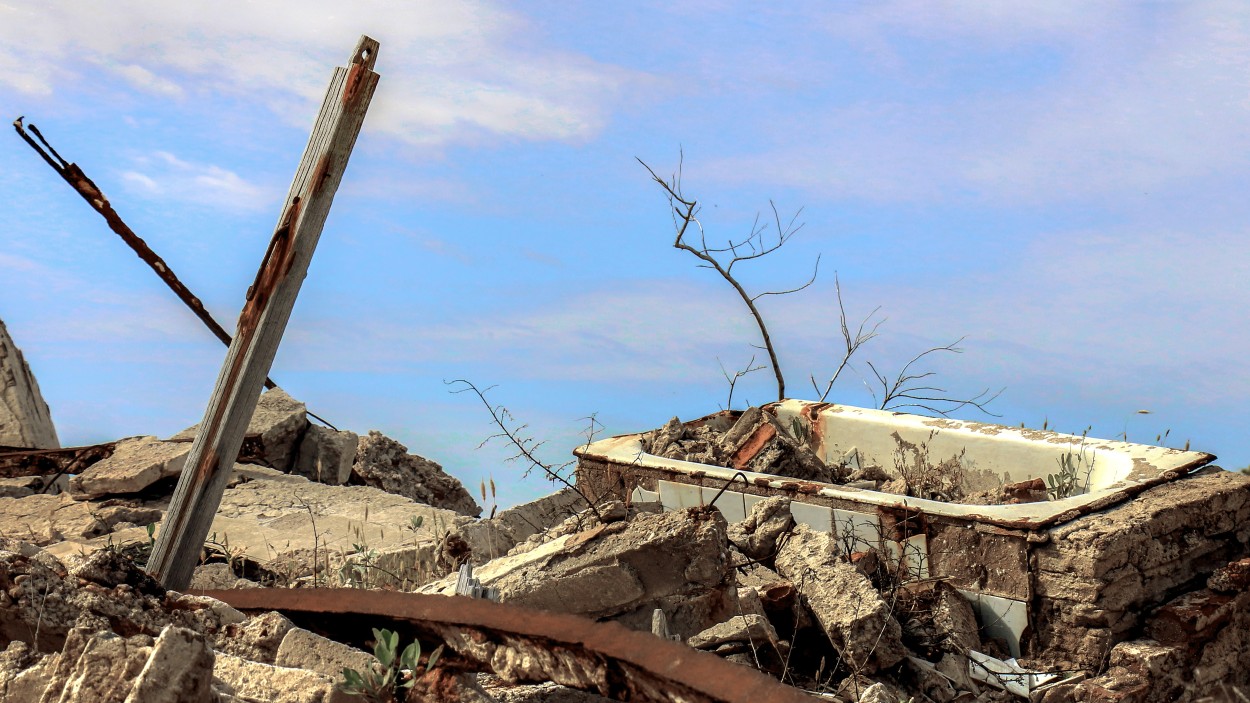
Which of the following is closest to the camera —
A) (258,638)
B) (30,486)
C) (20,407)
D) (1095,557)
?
(258,638)

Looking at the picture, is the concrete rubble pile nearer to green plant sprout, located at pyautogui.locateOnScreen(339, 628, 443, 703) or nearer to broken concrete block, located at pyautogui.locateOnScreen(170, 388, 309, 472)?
green plant sprout, located at pyautogui.locateOnScreen(339, 628, 443, 703)

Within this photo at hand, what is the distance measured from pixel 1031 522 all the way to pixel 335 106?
3487 millimetres

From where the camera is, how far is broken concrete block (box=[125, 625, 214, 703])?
1.96 metres

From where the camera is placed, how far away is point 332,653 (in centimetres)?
246

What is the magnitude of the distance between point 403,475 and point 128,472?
8.14ft

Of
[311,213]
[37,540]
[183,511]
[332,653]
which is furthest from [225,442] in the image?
[37,540]

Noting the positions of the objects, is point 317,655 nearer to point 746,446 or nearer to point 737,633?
point 737,633

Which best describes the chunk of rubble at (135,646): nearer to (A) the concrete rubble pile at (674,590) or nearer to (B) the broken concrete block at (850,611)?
(A) the concrete rubble pile at (674,590)

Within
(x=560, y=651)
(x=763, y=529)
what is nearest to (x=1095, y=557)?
(x=763, y=529)

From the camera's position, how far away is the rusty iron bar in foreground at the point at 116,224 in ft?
21.2

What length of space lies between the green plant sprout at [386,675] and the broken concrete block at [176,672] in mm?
273

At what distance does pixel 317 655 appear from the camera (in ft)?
8.06

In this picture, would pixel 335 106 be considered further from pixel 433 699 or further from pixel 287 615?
pixel 433 699

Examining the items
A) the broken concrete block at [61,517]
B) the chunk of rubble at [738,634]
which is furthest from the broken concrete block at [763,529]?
the broken concrete block at [61,517]
